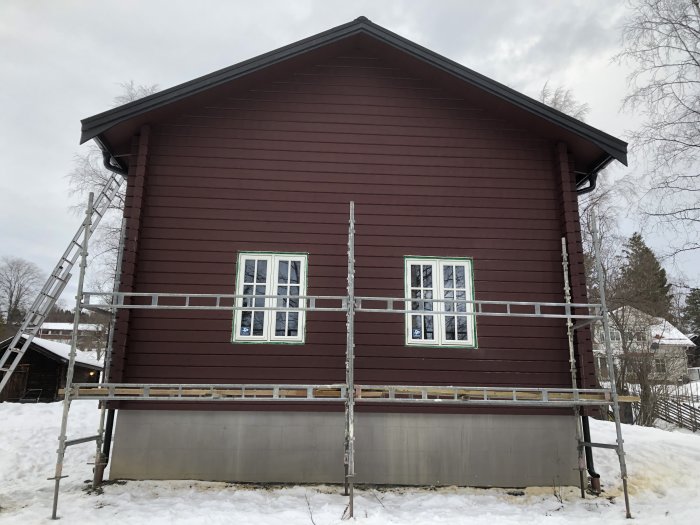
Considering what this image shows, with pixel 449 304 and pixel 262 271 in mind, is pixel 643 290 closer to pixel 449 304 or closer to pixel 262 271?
pixel 449 304

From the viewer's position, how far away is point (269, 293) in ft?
29.8

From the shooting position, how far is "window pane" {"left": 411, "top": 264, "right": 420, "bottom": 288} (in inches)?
368

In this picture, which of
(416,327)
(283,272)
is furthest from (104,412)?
(416,327)

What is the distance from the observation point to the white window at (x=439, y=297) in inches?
362

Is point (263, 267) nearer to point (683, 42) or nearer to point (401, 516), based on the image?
point (401, 516)

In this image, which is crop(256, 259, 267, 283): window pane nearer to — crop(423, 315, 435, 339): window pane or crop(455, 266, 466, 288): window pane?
crop(423, 315, 435, 339): window pane

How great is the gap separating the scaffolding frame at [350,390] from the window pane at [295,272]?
0.43 m

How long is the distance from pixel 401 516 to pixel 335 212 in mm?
5240

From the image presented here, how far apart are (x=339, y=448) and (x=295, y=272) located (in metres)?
3.21

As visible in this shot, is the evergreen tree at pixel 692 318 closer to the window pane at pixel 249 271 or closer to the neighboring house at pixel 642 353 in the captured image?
the neighboring house at pixel 642 353

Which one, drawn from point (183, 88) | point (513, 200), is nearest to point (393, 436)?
point (513, 200)

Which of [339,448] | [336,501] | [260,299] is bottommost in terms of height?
[336,501]

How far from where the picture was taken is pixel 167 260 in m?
9.23

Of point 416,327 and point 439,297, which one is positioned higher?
point 439,297
